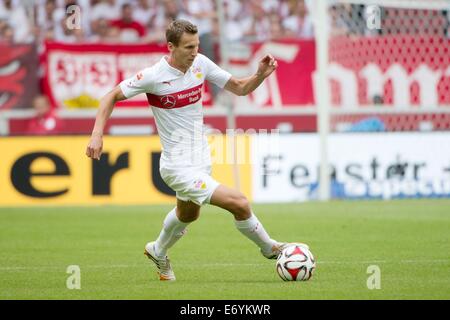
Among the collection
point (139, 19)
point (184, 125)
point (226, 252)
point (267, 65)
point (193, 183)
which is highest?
point (139, 19)

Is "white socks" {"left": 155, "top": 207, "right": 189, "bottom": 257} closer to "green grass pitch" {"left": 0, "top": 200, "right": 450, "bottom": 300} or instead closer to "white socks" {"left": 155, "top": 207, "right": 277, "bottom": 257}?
"white socks" {"left": 155, "top": 207, "right": 277, "bottom": 257}

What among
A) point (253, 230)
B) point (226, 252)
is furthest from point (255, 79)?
point (226, 252)

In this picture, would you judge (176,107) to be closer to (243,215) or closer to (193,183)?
(193,183)

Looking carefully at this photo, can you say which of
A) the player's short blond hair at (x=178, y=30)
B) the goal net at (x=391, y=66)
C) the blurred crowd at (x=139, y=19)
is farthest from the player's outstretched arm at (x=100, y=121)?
the blurred crowd at (x=139, y=19)

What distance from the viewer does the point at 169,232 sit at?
31.9ft

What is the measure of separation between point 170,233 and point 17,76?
1065 centimetres

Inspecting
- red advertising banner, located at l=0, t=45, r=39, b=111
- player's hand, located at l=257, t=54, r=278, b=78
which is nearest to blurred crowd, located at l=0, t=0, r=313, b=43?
red advertising banner, located at l=0, t=45, r=39, b=111

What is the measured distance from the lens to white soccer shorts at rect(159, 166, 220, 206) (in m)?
9.23

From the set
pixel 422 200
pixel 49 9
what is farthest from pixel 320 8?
pixel 49 9

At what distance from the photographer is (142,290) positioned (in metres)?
8.72

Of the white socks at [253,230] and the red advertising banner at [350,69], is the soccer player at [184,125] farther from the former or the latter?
the red advertising banner at [350,69]

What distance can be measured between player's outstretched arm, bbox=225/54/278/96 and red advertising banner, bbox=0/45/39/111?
34.4 feet

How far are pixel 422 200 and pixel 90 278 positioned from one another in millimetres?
9647

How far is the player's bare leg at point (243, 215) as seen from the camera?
9188mm
